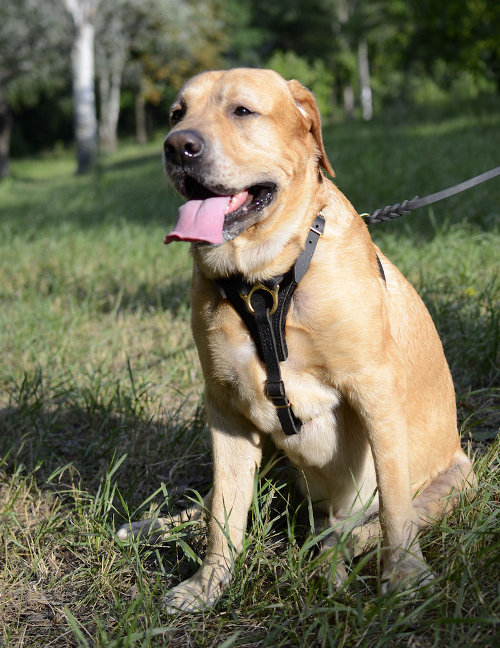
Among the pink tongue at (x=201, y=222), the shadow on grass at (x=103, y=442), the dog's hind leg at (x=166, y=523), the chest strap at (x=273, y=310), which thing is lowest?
the shadow on grass at (x=103, y=442)

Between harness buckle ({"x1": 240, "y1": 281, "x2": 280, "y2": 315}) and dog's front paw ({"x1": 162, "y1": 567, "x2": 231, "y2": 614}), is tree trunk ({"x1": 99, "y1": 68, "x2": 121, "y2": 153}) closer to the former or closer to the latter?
harness buckle ({"x1": 240, "y1": 281, "x2": 280, "y2": 315})

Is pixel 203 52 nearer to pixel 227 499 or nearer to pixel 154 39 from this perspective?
pixel 154 39

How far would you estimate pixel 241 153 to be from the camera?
2.12 meters

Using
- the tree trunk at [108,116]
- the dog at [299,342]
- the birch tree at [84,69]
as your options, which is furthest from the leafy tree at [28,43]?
the dog at [299,342]

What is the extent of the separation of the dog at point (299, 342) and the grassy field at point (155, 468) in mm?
114

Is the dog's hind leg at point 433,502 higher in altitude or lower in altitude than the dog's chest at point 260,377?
lower

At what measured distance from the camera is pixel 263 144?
2.17m

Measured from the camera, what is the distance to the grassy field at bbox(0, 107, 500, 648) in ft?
6.21

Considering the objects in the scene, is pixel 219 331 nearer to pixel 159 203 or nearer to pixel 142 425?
pixel 142 425

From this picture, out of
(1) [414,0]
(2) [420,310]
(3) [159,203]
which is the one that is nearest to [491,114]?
(1) [414,0]

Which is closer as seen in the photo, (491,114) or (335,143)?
(335,143)

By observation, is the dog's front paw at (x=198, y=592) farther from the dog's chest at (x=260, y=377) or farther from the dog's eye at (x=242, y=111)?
the dog's eye at (x=242, y=111)

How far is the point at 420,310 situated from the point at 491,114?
11.5 m

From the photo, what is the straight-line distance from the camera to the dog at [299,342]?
2049 mm
